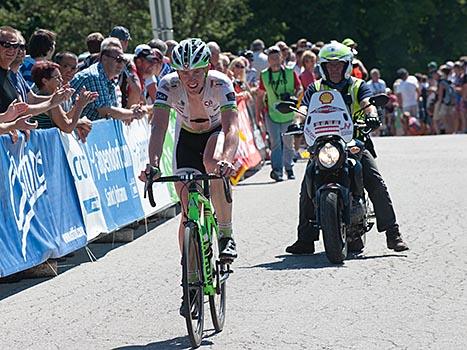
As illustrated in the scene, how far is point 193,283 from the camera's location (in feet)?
27.0

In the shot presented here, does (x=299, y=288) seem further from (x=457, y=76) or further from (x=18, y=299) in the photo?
(x=457, y=76)

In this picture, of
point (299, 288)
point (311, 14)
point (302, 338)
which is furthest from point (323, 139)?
point (311, 14)

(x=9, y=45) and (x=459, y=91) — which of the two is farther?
(x=459, y=91)

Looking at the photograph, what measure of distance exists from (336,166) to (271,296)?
193 cm

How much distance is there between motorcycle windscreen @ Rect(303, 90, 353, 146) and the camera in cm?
1175

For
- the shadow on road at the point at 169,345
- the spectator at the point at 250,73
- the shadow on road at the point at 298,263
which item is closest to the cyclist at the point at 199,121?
the shadow on road at the point at 169,345

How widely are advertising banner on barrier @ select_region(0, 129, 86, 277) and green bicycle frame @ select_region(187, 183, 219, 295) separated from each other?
2.49 meters

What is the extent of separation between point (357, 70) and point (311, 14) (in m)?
28.5

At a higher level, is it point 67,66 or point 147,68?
point 67,66

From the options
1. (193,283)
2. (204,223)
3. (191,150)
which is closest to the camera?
(193,283)

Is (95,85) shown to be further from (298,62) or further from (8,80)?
(298,62)

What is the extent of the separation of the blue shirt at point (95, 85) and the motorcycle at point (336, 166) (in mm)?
2898

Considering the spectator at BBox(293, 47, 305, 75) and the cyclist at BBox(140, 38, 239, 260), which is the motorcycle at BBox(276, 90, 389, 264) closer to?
the cyclist at BBox(140, 38, 239, 260)

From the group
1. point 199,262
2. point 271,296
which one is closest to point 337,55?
point 271,296
